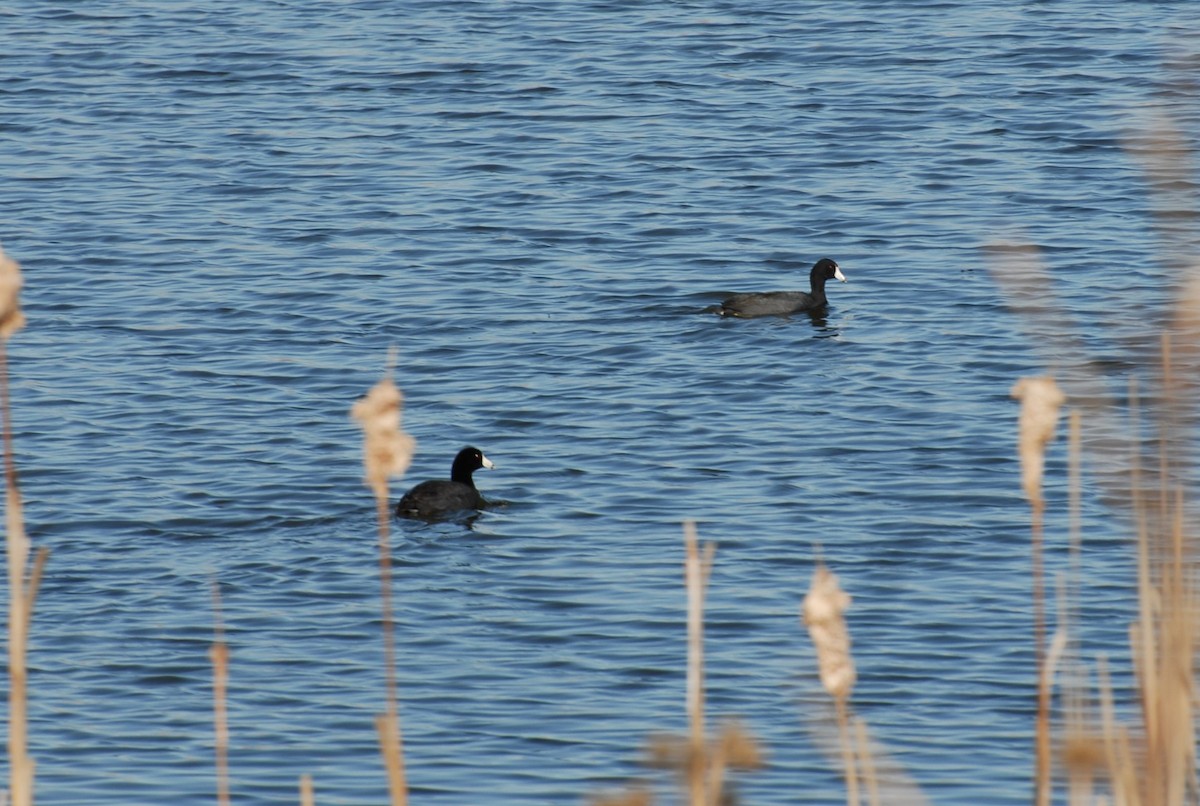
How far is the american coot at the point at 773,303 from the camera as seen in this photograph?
1608 cm

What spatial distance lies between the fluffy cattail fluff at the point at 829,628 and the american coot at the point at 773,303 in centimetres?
1328

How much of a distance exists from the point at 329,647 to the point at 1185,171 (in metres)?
7.19

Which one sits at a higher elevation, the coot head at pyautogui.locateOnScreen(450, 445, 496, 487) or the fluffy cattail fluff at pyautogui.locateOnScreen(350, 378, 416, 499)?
the coot head at pyautogui.locateOnScreen(450, 445, 496, 487)

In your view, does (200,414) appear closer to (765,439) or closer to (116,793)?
(765,439)

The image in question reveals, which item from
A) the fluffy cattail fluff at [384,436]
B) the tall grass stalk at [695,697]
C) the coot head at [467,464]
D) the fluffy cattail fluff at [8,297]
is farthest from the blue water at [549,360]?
the fluffy cattail fluff at [8,297]

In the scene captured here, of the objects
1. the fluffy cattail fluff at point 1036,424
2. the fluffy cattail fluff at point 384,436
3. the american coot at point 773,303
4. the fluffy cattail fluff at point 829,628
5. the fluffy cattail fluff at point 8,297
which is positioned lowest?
the fluffy cattail fluff at point 829,628

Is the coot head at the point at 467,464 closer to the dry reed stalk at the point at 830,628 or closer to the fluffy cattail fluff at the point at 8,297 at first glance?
the fluffy cattail fluff at the point at 8,297

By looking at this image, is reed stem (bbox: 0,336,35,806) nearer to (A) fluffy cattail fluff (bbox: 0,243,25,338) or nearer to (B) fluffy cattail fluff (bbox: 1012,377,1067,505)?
(A) fluffy cattail fluff (bbox: 0,243,25,338)

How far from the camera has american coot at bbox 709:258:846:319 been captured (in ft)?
52.7

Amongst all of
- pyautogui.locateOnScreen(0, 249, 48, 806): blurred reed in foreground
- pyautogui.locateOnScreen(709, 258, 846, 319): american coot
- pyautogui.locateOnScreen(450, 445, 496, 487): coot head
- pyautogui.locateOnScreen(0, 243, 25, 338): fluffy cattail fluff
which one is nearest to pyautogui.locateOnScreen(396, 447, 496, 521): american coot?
pyautogui.locateOnScreen(450, 445, 496, 487): coot head

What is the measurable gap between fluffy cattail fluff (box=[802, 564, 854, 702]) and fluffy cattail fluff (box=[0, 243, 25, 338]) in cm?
112

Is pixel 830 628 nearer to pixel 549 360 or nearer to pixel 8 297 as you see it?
pixel 8 297

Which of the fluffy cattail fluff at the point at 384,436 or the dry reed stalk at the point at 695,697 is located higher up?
the fluffy cattail fluff at the point at 384,436

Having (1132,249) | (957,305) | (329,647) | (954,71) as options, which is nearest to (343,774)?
(329,647)
